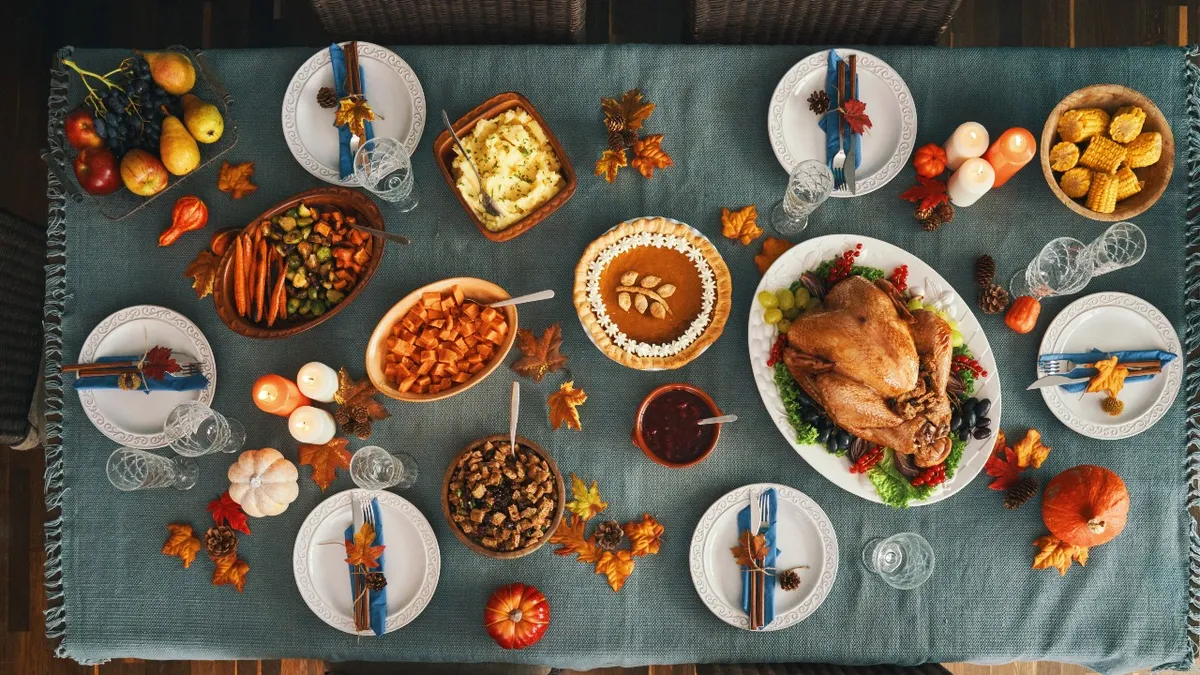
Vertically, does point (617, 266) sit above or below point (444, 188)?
below

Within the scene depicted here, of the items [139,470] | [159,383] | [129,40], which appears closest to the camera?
[139,470]

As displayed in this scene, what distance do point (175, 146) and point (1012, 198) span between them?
233 centimetres

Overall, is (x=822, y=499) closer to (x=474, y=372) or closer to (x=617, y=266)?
(x=617, y=266)

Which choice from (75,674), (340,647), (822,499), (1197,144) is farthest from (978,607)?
(75,674)

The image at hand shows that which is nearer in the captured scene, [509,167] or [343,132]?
[509,167]

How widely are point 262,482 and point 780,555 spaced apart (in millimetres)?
1417

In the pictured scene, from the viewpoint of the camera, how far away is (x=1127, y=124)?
1866 mm

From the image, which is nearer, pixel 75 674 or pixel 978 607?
pixel 978 607

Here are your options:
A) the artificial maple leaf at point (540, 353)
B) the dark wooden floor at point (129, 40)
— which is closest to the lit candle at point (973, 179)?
the artificial maple leaf at point (540, 353)

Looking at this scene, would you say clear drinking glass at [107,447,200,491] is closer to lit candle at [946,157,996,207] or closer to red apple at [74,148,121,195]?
red apple at [74,148,121,195]

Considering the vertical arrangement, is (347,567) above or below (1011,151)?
below

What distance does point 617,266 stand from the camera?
1995 mm

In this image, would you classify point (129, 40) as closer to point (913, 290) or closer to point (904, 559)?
point (913, 290)

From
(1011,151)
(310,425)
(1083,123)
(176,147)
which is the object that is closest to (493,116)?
(176,147)
